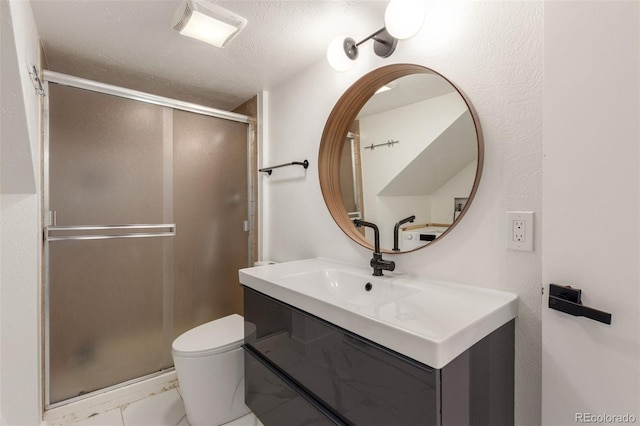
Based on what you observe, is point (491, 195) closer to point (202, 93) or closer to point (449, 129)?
point (449, 129)

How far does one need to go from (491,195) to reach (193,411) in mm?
1803

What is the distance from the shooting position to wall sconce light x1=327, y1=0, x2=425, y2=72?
3.65 feet

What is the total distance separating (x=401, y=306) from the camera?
951mm

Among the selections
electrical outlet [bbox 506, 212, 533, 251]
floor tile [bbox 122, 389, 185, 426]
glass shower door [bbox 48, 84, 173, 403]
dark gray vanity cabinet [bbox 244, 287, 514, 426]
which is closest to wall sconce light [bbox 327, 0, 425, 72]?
electrical outlet [bbox 506, 212, 533, 251]

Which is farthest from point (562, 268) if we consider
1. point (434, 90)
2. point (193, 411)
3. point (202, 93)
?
point (202, 93)

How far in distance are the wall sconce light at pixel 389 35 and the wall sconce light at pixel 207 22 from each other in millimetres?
480

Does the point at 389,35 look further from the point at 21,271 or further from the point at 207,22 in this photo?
the point at 21,271

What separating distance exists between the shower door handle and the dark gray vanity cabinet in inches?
44.6

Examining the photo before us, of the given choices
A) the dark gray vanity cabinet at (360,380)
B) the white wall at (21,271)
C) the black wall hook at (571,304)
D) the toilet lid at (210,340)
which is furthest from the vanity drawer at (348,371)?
the white wall at (21,271)

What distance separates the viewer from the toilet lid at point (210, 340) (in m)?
1.56

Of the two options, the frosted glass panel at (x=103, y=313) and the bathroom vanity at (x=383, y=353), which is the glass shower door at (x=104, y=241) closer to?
the frosted glass panel at (x=103, y=313)

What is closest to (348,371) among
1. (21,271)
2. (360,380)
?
(360,380)

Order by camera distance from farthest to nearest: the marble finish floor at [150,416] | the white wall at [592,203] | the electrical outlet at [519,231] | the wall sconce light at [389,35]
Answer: the marble finish floor at [150,416] < the wall sconce light at [389,35] < the electrical outlet at [519,231] < the white wall at [592,203]

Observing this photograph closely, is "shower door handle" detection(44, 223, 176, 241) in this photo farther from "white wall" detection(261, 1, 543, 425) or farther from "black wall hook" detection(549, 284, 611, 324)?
"black wall hook" detection(549, 284, 611, 324)
